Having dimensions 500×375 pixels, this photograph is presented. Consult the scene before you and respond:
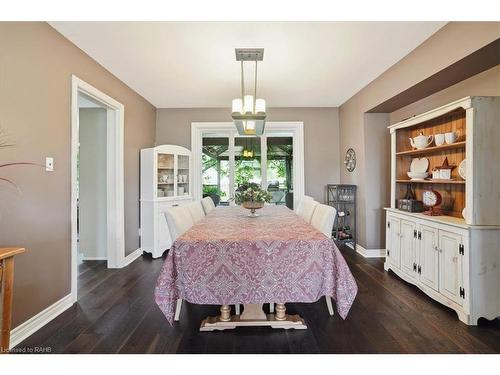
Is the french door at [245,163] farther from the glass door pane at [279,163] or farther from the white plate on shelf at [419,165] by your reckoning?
the white plate on shelf at [419,165]

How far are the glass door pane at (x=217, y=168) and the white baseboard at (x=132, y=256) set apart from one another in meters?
1.57

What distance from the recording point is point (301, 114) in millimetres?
5059

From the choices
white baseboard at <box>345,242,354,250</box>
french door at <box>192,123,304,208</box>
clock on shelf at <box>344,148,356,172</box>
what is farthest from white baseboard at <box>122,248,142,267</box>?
clock on shelf at <box>344,148,356,172</box>

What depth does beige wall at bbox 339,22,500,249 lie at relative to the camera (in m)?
2.19

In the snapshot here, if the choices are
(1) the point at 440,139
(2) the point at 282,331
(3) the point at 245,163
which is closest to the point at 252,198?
(2) the point at 282,331

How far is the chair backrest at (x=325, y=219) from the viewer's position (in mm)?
2363

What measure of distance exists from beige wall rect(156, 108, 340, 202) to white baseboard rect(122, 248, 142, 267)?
1982mm

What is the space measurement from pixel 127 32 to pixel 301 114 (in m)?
3.29

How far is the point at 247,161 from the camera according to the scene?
5.29 meters

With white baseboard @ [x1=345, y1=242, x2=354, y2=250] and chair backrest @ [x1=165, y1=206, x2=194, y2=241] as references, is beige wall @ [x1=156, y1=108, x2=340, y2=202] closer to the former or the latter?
white baseboard @ [x1=345, y1=242, x2=354, y2=250]

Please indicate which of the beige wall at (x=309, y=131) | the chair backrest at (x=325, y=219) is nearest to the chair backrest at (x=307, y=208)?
the chair backrest at (x=325, y=219)

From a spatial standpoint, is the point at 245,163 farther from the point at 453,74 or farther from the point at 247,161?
the point at 453,74

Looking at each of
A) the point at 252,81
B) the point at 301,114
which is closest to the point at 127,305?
the point at 252,81

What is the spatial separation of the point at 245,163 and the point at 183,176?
1.19 metres
